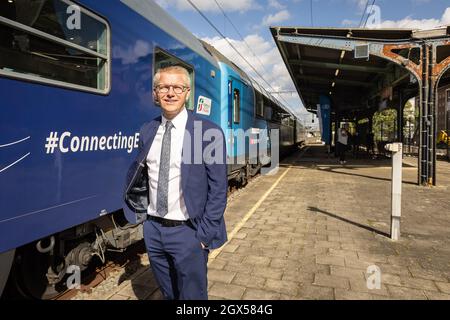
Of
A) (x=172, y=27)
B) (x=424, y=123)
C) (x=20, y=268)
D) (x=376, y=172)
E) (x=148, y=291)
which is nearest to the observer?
(x=20, y=268)

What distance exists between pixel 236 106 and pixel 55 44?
6083 millimetres

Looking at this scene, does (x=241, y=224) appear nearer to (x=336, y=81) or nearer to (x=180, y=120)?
(x=180, y=120)

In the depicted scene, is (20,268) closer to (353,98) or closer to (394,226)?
(394,226)

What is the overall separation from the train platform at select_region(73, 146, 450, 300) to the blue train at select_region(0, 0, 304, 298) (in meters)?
0.72

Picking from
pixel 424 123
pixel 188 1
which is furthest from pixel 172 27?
pixel 424 123

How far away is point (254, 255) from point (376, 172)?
35.6 feet

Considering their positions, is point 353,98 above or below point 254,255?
above

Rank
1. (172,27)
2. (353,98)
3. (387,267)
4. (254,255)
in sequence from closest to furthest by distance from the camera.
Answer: (387,267) < (254,255) < (172,27) < (353,98)

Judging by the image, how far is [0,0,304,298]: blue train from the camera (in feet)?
8.23

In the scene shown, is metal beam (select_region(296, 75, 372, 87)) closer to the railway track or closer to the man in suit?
the railway track

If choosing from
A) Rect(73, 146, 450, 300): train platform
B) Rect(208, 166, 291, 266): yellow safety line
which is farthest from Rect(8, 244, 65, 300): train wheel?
Rect(208, 166, 291, 266): yellow safety line

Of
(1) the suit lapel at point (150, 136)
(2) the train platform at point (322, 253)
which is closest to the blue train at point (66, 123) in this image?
(2) the train platform at point (322, 253)

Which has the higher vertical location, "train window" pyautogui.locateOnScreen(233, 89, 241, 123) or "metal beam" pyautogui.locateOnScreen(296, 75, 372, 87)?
"metal beam" pyautogui.locateOnScreen(296, 75, 372, 87)
